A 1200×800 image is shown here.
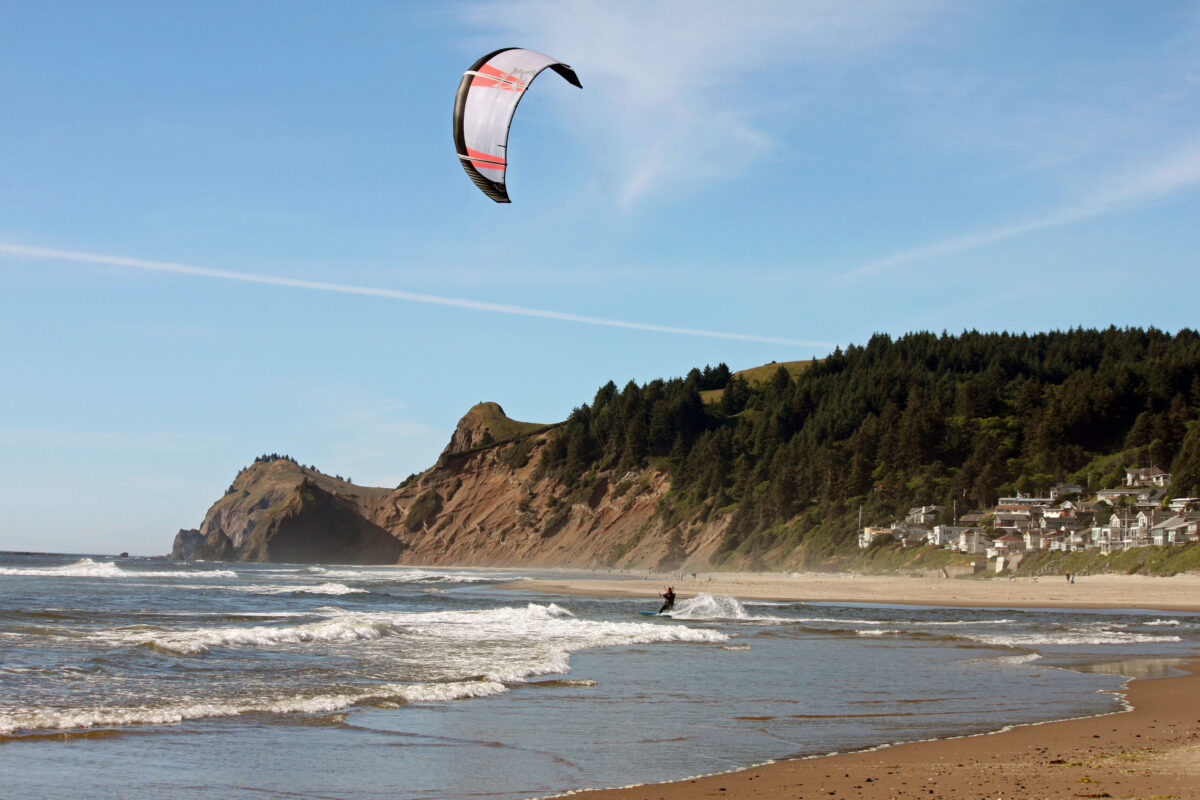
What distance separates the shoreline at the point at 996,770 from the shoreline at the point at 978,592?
31992mm

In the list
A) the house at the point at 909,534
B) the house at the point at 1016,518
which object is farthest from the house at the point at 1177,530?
the house at the point at 909,534

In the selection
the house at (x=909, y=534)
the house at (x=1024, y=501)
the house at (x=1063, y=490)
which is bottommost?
the house at (x=909, y=534)

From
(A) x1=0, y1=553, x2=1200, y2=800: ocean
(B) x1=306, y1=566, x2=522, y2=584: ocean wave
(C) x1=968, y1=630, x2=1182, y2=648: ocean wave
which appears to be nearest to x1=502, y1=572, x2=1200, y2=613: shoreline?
(B) x1=306, y1=566, x2=522, y2=584: ocean wave

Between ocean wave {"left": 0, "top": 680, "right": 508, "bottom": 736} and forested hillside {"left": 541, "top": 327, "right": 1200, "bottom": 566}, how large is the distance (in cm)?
7424

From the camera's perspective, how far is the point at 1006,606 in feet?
136

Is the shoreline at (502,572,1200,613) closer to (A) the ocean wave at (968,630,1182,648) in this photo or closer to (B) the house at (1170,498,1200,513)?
(B) the house at (1170,498,1200,513)

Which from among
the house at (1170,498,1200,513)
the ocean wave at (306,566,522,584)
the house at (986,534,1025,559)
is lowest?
the ocean wave at (306,566,522,584)

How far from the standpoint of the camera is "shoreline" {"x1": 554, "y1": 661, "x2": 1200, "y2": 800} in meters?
7.74

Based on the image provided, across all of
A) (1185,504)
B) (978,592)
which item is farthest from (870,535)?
(978,592)

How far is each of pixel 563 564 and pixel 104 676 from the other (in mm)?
98250

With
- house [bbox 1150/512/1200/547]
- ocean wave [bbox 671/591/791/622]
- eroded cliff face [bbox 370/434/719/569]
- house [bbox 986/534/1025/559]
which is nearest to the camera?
ocean wave [bbox 671/591/791/622]

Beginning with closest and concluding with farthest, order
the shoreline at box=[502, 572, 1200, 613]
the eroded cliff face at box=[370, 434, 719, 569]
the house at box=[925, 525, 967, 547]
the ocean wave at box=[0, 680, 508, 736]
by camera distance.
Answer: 1. the ocean wave at box=[0, 680, 508, 736]
2. the shoreline at box=[502, 572, 1200, 613]
3. the house at box=[925, 525, 967, 547]
4. the eroded cliff face at box=[370, 434, 719, 569]

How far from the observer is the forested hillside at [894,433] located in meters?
88.4

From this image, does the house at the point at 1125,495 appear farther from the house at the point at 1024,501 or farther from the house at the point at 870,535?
the house at the point at 870,535
